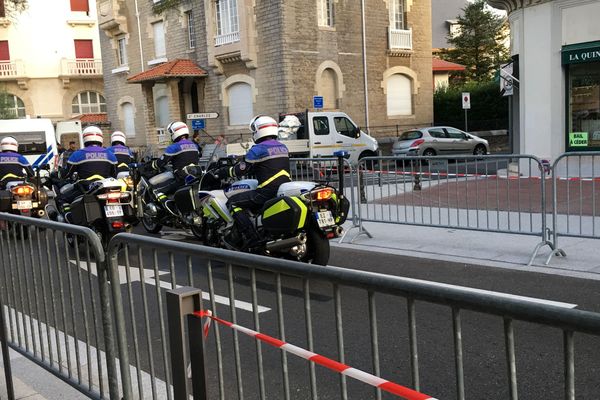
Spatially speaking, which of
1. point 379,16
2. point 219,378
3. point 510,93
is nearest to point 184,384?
point 219,378

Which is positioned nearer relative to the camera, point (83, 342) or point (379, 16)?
point (83, 342)

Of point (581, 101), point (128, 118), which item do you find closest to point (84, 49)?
point (128, 118)

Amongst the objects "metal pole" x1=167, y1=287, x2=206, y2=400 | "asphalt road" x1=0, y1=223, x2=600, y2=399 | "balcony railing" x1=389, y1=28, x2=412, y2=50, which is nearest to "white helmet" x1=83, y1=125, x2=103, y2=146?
"asphalt road" x1=0, y1=223, x2=600, y2=399

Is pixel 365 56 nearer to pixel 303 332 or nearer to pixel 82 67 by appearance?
pixel 82 67

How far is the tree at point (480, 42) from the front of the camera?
44438 mm

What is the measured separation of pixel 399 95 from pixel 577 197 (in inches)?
956

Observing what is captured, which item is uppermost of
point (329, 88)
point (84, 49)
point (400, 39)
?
point (84, 49)

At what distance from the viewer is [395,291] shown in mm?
1764

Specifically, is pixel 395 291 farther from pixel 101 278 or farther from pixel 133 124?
pixel 133 124

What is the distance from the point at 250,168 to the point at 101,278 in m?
4.47

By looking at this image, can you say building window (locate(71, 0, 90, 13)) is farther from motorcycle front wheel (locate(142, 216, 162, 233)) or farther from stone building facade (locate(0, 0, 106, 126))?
motorcycle front wheel (locate(142, 216, 162, 233))

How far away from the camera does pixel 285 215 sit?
6.64 m

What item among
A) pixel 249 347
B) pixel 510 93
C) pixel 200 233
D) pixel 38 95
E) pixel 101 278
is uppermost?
pixel 38 95

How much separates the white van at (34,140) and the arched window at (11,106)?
1845 centimetres
